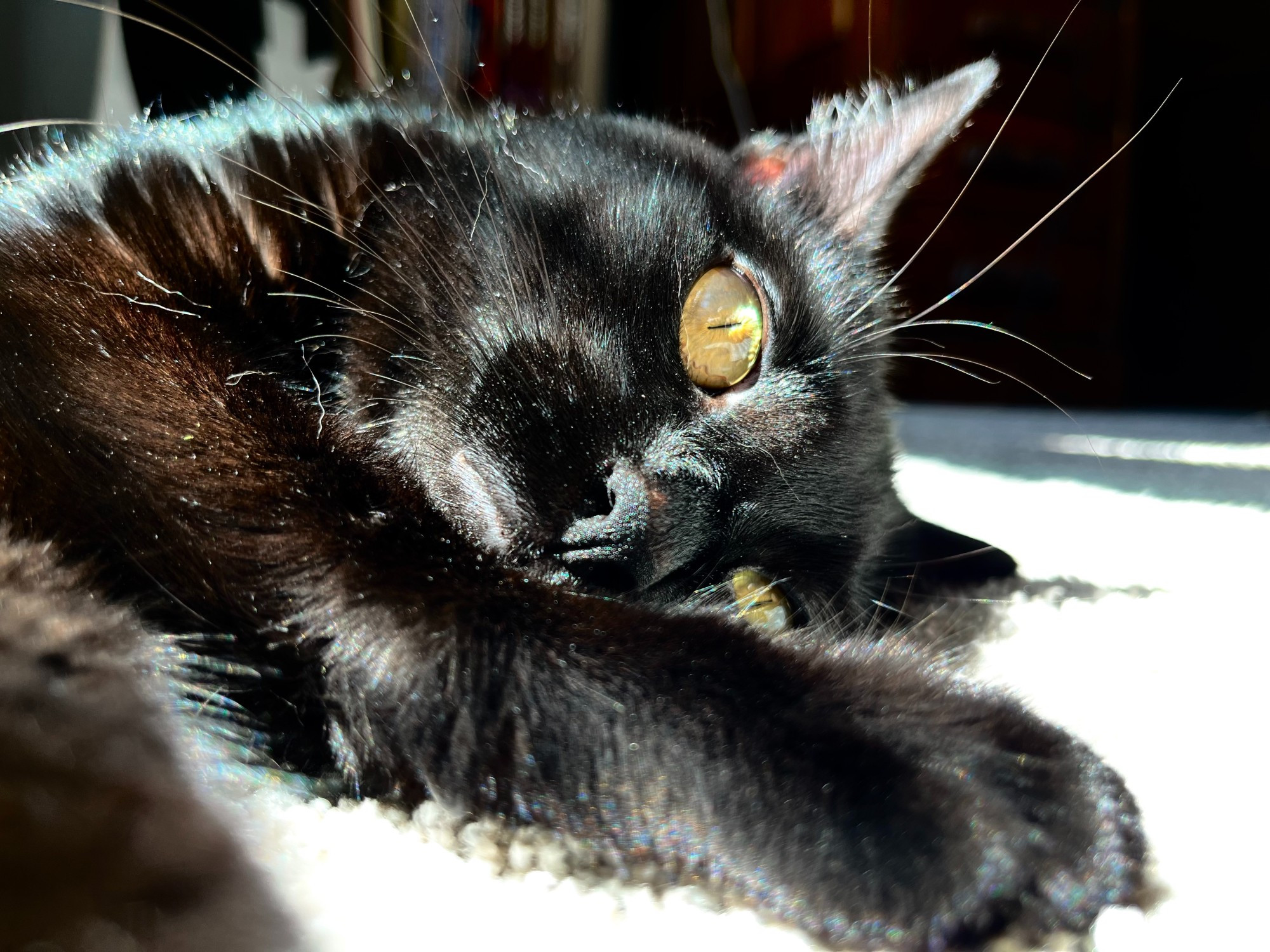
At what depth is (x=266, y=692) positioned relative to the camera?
1.53ft

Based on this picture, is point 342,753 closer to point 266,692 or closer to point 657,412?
point 266,692

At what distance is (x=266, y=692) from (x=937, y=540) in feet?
2.06

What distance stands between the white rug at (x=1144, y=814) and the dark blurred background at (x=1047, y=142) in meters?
2.14

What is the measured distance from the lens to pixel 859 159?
88 centimetres

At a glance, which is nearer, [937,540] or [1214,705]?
[1214,705]

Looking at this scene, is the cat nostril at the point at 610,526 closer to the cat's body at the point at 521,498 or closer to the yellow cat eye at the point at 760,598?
the cat's body at the point at 521,498

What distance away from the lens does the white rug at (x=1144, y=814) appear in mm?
349

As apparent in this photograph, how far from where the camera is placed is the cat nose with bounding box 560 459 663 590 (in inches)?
22.0

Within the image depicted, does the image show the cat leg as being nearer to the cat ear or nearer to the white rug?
the white rug

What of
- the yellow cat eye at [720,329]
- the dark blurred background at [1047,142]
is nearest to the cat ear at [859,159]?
the yellow cat eye at [720,329]

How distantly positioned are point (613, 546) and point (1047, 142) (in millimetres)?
3309

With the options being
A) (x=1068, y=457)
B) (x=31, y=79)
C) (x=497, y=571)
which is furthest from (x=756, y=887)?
(x=1068, y=457)

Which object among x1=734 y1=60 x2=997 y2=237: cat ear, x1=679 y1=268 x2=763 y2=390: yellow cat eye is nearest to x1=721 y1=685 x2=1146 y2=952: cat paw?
x1=679 y1=268 x2=763 y2=390: yellow cat eye

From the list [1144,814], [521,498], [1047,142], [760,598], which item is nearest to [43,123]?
[521,498]
